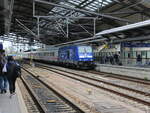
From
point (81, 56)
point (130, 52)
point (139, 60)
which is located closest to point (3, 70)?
point (139, 60)

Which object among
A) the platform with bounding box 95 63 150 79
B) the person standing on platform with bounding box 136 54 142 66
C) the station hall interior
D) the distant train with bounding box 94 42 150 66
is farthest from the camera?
the person standing on platform with bounding box 136 54 142 66

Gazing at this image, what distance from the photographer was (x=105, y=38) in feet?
85.1

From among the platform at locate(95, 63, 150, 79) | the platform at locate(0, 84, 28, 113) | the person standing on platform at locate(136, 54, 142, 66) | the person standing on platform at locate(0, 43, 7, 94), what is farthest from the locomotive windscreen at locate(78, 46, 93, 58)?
the platform at locate(0, 84, 28, 113)

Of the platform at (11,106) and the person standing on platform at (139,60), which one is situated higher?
the person standing on platform at (139,60)

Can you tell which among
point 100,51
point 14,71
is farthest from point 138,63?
point 14,71

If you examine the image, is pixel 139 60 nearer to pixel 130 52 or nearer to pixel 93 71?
pixel 130 52

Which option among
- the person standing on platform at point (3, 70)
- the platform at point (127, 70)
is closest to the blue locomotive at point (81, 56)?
the platform at point (127, 70)

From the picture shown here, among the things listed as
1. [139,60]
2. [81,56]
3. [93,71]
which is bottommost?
[93,71]

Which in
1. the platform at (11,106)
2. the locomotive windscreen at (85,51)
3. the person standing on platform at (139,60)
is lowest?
the platform at (11,106)

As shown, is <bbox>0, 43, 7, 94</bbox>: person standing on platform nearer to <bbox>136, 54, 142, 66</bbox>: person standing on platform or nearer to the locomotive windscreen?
<bbox>136, 54, 142, 66</bbox>: person standing on platform

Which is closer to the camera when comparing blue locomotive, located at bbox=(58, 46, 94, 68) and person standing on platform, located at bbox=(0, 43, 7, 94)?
person standing on platform, located at bbox=(0, 43, 7, 94)

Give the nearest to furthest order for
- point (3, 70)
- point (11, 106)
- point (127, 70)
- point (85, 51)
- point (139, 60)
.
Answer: point (11, 106), point (3, 70), point (139, 60), point (127, 70), point (85, 51)

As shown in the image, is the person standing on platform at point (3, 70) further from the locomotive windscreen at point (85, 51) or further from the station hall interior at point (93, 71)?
the locomotive windscreen at point (85, 51)

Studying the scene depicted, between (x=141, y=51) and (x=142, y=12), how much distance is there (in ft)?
44.7
